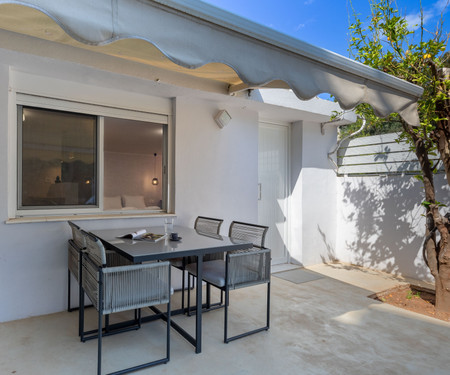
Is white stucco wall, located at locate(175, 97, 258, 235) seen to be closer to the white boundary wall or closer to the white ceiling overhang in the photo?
the white ceiling overhang

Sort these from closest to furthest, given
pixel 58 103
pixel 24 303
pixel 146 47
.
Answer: pixel 146 47 → pixel 24 303 → pixel 58 103

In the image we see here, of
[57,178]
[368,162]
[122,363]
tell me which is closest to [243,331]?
[122,363]

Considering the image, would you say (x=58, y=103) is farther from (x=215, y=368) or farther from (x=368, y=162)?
(x=368, y=162)

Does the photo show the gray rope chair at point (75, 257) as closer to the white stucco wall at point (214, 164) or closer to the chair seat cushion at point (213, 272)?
the chair seat cushion at point (213, 272)

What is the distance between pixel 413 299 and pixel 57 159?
4.50m

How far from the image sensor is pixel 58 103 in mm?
3488

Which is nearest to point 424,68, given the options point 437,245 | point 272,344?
point 437,245

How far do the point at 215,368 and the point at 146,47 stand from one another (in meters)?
2.60

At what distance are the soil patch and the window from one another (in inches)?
120

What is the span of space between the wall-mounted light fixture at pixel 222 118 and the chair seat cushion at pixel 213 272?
1988mm

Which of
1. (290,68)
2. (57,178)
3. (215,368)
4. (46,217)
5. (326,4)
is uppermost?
(326,4)

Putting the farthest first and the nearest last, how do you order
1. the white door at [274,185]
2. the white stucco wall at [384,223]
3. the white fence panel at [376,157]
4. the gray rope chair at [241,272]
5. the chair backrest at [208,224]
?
the white door at [274,185]
the white fence panel at [376,157]
the white stucco wall at [384,223]
the chair backrest at [208,224]
the gray rope chair at [241,272]

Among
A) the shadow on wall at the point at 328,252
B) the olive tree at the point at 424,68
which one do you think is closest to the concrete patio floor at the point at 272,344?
the olive tree at the point at 424,68

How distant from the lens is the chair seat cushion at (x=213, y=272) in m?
2.76
